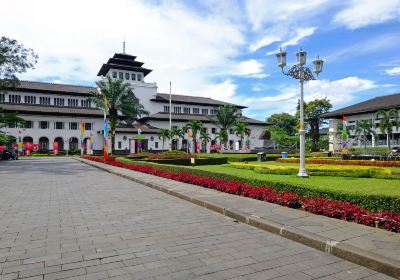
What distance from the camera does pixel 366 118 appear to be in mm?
53375

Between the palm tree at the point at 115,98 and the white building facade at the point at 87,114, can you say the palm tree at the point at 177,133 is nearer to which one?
the white building facade at the point at 87,114

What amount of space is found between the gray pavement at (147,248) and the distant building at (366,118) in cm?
4939

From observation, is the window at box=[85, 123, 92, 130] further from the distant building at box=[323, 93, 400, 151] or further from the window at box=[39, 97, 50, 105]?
the distant building at box=[323, 93, 400, 151]

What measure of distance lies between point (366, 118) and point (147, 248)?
186ft

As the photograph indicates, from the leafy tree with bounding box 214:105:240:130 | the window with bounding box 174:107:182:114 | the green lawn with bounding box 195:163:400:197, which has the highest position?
the window with bounding box 174:107:182:114

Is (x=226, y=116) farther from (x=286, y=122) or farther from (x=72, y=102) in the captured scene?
(x=286, y=122)

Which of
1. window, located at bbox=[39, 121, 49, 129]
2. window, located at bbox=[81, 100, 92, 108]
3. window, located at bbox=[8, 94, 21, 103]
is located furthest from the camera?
window, located at bbox=[81, 100, 92, 108]

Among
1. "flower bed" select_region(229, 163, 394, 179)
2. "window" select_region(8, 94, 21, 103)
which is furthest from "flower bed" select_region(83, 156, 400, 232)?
"window" select_region(8, 94, 21, 103)

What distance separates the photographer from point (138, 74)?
231ft

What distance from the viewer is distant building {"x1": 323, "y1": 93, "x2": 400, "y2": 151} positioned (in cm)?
4940

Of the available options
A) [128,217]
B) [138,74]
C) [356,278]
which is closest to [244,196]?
[128,217]

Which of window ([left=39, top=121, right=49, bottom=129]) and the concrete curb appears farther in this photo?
window ([left=39, top=121, right=49, bottom=129])

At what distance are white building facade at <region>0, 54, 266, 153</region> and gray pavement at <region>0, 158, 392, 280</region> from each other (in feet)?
146

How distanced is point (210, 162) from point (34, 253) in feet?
66.5
